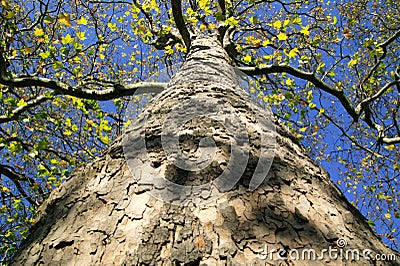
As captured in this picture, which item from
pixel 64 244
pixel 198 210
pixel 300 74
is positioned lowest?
pixel 64 244

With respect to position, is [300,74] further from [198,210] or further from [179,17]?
[198,210]

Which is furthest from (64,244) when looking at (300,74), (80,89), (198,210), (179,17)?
(300,74)

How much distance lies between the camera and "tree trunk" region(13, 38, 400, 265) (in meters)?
1.01

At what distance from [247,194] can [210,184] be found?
15 cm

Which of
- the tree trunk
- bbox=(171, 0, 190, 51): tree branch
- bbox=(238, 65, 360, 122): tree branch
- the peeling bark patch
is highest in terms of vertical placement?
bbox=(171, 0, 190, 51): tree branch

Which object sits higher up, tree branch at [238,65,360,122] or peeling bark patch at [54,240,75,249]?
tree branch at [238,65,360,122]

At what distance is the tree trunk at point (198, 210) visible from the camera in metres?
1.01

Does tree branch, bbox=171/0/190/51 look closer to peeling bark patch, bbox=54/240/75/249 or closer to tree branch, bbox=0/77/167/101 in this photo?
tree branch, bbox=0/77/167/101

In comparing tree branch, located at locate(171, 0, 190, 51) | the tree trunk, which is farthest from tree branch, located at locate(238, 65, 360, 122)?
the tree trunk

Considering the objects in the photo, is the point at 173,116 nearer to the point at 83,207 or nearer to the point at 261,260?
the point at 83,207

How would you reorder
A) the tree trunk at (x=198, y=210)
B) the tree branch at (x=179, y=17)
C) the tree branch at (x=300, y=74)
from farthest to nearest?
the tree branch at (x=300, y=74)
the tree branch at (x=179, y=17)
the tree trunk at (x=198, y=210)

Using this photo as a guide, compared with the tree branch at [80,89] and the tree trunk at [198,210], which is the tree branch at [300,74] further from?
the tree trunk at [198,210]

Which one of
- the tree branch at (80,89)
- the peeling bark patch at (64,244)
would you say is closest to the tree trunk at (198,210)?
the peeling bark patch at (64,244)

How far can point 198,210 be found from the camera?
3.77 feet
